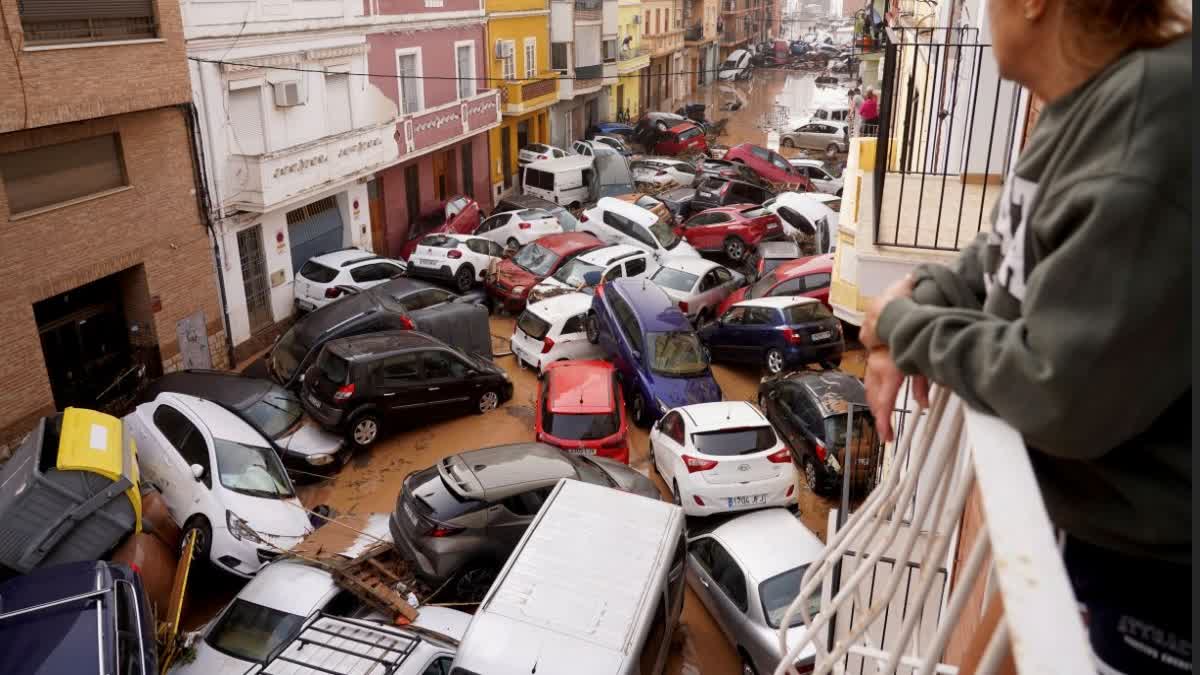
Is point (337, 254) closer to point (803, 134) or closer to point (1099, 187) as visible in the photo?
point (1099, 187)

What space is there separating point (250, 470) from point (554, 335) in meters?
6.28

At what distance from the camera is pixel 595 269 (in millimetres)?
18219

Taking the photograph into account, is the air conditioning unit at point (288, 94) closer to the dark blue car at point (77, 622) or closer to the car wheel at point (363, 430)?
the car wheel at point (363, 430)

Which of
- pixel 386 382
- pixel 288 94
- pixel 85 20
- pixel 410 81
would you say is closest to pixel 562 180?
pixel 410 81

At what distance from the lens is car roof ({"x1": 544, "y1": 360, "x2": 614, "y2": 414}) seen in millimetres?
12453

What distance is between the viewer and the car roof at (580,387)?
12.5 m

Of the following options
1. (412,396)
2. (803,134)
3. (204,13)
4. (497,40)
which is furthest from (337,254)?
(803,134)

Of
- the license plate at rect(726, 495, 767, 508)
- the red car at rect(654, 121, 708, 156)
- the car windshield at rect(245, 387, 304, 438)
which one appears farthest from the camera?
the red car at rect(654, 121, 708, 156)

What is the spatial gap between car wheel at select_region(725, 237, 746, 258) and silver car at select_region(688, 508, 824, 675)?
42.9 feet

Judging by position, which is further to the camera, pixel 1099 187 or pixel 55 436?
pixel 55 436

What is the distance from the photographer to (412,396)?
43.7ft

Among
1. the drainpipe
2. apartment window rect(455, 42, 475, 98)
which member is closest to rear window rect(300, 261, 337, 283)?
the drainpipe

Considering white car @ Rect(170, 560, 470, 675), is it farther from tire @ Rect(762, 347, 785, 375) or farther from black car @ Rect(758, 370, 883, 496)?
tire @ Rect(762, 347, 785, 375)

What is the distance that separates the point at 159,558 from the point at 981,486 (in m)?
9.33
